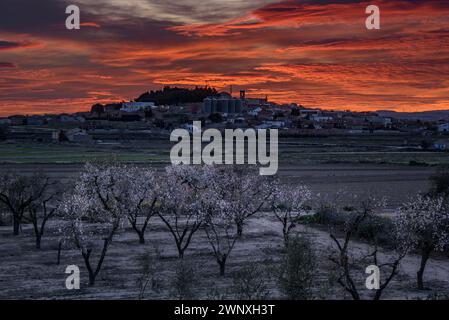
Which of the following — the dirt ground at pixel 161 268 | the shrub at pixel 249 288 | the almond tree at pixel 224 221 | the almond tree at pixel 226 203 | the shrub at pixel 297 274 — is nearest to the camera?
the shrub at pixel 249 288

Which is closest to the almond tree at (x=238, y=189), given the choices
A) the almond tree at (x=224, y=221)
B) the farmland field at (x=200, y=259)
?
the almond tree at (x=224, y=221)

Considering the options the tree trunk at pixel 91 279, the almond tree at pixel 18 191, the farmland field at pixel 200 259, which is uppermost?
the almond tree at pixel 18 191

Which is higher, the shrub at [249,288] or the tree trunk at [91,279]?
the shrub at [249,288]

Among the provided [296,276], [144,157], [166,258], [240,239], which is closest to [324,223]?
[240,239]

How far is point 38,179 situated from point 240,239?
15957mm

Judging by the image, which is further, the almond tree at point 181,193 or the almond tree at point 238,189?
the almond tree at point 238,189

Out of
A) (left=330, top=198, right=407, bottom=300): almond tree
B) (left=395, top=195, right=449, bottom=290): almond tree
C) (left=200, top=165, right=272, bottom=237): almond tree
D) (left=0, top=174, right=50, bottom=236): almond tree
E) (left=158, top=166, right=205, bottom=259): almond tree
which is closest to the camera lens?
(left=330, top=198, right=407, bottom=300): almond tree

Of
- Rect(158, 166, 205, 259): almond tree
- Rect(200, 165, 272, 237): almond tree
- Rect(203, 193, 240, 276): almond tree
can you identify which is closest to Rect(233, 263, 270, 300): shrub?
Rect(203, 193, 240, 276): almond tree

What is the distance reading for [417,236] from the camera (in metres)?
31.1

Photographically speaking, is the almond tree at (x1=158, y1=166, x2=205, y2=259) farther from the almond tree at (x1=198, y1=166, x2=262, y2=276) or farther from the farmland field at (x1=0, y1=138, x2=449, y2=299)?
the farmland field at (x1=0, y1=138, x2=449, y2=299)

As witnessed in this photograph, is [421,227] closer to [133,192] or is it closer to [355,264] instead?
[355,264]

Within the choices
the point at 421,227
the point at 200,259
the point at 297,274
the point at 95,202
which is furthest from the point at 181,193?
the point at 297,274

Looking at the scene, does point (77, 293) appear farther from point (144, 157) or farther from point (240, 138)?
point (240, 138)

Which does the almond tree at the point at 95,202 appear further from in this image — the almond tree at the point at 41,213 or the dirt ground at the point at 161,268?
the almond tree at the point at 41,213
